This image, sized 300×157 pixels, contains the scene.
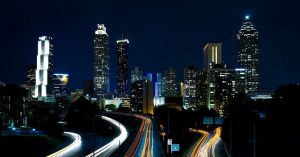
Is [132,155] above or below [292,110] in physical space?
below

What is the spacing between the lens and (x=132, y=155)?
6694 cm

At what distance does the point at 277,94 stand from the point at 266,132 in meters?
51.3

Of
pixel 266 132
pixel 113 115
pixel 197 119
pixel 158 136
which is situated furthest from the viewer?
pixel 113 115

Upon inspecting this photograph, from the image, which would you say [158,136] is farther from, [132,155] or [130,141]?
[132,155]

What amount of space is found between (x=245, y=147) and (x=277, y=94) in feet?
167

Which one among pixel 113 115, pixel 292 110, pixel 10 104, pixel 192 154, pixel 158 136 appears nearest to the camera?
pixel 192 154

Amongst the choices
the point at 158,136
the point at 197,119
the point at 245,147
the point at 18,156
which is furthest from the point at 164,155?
the point at 197,119

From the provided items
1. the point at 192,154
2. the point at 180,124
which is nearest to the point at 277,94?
the point at 180,124

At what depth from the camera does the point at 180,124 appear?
12888 centimetres

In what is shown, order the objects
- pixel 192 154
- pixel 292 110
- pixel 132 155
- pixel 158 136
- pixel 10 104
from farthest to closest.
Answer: pixel 10 104, pixel 158 136, pixel 292 110, pixel 192 154, pixel 132 155

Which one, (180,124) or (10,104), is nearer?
(180,124)

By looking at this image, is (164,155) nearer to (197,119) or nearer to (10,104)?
(197,119)

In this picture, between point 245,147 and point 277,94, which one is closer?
point 245,147

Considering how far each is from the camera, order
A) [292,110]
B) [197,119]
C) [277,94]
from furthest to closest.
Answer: [197,119] → [277,94] → [292,110]
